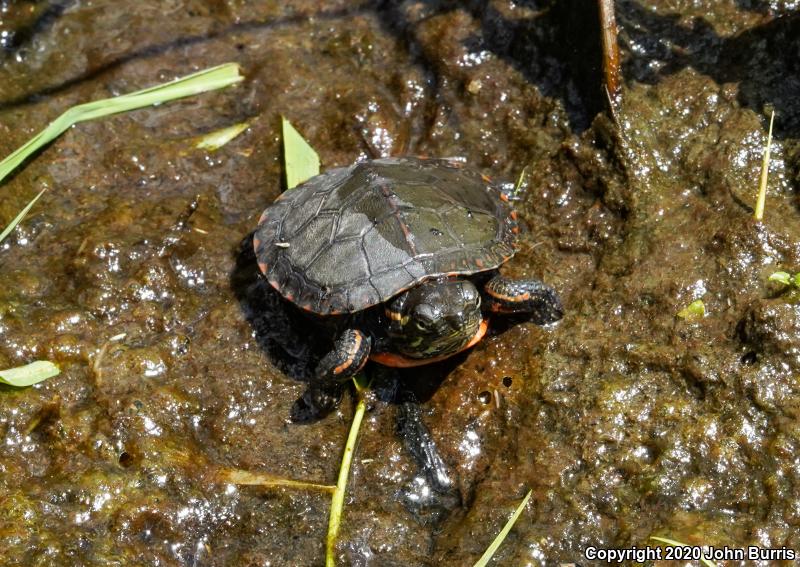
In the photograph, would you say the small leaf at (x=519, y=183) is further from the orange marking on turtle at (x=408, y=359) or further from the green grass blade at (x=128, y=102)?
the green grass blade at (x=128, y=102)

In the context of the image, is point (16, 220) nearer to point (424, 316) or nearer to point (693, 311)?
point (424, 316)

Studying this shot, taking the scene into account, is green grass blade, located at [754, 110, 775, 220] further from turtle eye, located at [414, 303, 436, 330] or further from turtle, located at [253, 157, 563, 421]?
turtle eye, located at [414, 303, 436, 330]

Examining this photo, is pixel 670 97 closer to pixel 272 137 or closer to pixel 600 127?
pixel 600 127

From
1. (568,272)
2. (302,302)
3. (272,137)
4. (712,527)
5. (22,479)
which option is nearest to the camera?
(712,527)

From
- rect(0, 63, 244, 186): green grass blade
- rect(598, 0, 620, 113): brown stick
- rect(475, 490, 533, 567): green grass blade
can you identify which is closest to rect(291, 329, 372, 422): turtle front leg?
rect(475, 490, 533, 567): green grass blade

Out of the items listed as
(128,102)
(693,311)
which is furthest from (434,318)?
(128,102)

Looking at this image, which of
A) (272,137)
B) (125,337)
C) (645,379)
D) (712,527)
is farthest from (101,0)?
(712,527)
